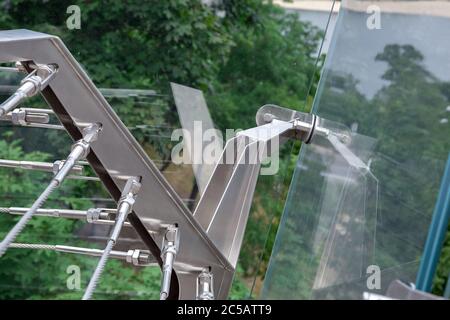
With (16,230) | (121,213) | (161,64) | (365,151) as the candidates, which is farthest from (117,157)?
(161,64)

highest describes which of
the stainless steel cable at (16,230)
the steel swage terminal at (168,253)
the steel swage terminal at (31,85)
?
the steel swage terminal at (31,85)

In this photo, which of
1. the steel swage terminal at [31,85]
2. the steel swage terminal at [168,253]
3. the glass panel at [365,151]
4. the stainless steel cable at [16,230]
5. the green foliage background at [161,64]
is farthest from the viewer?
the green foliage background at [161,64]

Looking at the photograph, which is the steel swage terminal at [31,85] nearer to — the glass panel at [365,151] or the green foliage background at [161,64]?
the glass panel at [365,151]

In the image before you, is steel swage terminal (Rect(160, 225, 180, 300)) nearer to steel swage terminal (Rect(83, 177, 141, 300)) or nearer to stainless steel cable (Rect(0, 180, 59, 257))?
steel swage terminal (Rect(83, 177, 141, 300))

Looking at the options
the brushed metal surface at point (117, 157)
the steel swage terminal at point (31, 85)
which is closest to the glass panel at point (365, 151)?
the brushed metal surface at point (117, 157)

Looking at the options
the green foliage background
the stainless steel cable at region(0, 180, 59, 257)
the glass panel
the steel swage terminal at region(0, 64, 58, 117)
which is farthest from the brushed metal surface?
the green foliage background
